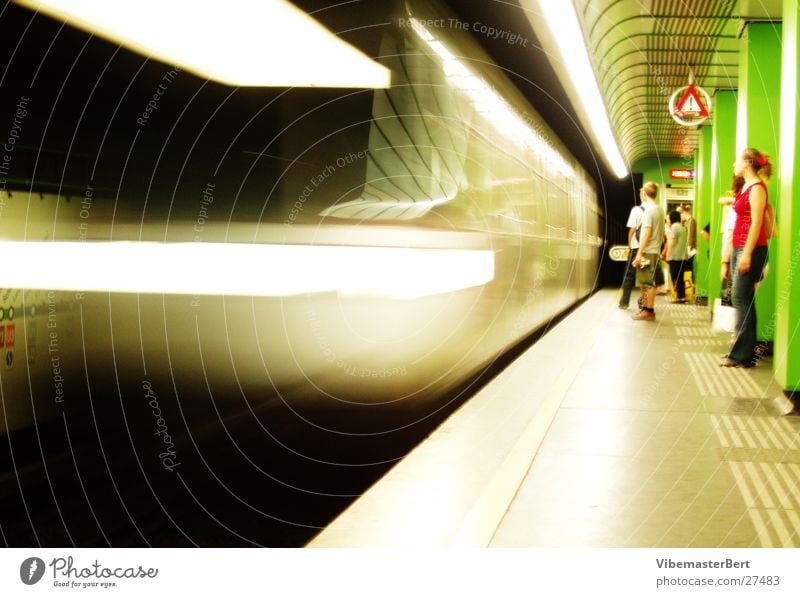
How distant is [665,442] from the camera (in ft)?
11.1

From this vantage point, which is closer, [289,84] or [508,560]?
[508,560]

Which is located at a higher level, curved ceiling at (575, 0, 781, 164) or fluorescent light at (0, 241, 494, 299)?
curved ceiling at (575, 0, 781, 164)

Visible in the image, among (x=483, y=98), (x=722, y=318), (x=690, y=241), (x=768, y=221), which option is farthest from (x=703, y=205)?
(x=483, y=98)

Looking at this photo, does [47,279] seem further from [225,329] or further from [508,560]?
[508,560]

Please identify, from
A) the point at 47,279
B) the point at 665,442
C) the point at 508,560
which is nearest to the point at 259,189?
the point at 47,279

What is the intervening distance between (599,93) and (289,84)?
3804mm

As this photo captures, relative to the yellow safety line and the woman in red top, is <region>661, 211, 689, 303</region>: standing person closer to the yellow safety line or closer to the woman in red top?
the woman in red top

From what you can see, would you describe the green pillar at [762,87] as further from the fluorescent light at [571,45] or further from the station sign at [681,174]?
the station sign at [681,174]

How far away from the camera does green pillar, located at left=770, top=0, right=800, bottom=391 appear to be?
4.06m

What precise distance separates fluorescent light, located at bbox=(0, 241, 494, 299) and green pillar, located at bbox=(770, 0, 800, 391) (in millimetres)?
1906

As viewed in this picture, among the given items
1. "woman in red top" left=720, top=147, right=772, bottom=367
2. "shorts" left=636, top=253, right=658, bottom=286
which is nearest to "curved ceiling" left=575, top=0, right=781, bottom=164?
"woman in red top" left=720, top=147, right=772, bottom=367

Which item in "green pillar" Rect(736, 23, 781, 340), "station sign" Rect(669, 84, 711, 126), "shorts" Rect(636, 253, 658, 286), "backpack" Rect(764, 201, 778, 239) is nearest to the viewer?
"backpack" Rect(764, 201, 778, 239)

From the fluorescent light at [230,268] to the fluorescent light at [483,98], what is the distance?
2.66ft

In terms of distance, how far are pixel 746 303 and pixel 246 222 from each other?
3548mm
